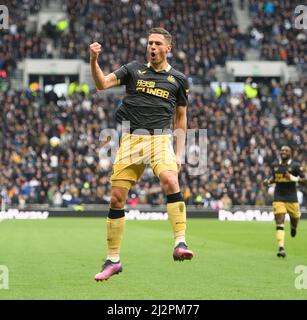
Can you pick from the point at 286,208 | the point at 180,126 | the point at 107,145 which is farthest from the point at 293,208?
the point at 107,145

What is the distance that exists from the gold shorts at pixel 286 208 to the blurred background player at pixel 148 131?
764cm

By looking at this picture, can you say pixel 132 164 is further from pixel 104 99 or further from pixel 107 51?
pixel 107 51

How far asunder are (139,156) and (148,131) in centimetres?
33

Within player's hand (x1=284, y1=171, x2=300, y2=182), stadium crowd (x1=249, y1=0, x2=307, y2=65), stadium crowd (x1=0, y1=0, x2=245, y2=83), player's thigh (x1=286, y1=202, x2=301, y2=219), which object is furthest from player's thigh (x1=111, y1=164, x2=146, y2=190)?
stadium crowd (x1=249, y1=0, x2=307, y2=65)

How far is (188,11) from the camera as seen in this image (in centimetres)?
4609

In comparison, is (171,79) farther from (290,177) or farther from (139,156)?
(290,177)

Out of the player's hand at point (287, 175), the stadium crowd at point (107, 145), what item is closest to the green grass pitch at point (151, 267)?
the player's hand at point (287, 175)

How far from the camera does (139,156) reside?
33.2 ft

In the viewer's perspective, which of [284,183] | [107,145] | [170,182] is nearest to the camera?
[170,182]

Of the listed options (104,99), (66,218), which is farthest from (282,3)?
(66,218)

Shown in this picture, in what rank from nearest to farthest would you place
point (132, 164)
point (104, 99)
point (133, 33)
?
Result: point (132, 164)
point (104, 99)
point (133, 33)

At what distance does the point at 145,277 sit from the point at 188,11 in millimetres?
35480

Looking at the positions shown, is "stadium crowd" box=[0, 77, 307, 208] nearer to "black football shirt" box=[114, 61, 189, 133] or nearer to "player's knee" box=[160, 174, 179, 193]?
"black football shirt" box=[114, 61, 189, 133]

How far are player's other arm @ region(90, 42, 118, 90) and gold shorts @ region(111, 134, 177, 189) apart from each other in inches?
29.0
